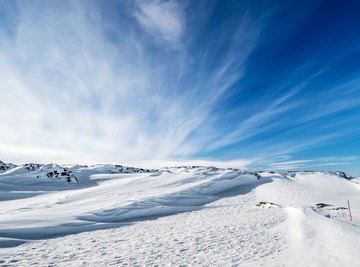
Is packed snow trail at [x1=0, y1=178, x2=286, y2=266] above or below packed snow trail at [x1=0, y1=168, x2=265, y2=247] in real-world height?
below

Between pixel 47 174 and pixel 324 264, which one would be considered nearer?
pixel 324 264

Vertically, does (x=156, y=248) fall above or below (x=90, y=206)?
below

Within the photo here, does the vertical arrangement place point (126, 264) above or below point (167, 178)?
below

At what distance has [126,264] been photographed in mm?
6512

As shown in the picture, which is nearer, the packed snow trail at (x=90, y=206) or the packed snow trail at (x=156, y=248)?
the packed snow trail at (x=156, y=248)

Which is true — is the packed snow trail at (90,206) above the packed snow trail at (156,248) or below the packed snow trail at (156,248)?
above

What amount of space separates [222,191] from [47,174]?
2980 cm

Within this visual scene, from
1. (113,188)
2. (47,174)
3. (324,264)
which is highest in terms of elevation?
(47,174)

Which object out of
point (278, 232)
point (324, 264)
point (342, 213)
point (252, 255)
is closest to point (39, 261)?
point (252, 255)

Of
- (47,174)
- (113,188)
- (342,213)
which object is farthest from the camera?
(47,174)

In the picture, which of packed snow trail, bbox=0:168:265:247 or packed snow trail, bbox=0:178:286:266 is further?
packed snow trail, bbox=0:168:265:247

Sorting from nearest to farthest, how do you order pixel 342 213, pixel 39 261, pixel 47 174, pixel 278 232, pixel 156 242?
pixel 39 261, pixel 156 242, pixel 278 232, pixel 342 213, pixel 47 174

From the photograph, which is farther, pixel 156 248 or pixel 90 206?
pixel 90 206

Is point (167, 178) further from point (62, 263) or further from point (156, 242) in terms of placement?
point (62, 263)
